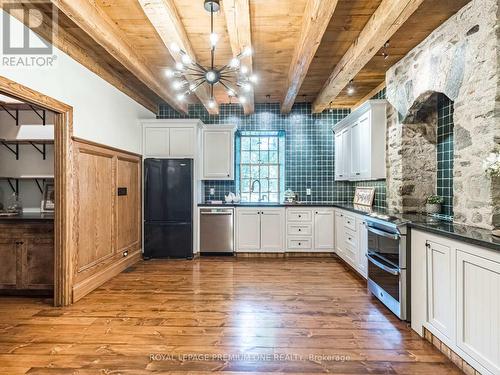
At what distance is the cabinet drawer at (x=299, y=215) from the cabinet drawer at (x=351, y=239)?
0.83m

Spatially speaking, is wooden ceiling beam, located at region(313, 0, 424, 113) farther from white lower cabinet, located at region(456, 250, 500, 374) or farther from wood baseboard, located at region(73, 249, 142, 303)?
wood baseboard, located at region(73, 249, 142, 303)

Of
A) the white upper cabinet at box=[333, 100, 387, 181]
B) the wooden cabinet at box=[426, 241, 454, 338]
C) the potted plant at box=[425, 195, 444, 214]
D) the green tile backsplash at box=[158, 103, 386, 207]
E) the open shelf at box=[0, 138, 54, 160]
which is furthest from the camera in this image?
the green tile backsplash at box=[158, 103, 386, 207]

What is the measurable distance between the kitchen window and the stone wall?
2913mm

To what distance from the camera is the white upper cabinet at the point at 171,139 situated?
5.20 meters

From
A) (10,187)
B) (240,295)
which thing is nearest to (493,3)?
(240,295)

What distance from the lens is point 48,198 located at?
393 centimetres

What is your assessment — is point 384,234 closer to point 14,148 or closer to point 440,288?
point 440,288

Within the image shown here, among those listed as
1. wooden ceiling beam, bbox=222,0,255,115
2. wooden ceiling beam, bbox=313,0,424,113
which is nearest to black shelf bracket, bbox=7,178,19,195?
wooden ceiling beam, bbox=222,0,255,115

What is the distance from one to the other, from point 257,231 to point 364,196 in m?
1.91

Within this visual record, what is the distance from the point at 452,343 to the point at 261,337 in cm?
139

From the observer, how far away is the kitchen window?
19.7ft

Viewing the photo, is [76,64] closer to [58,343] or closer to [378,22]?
[58,343]

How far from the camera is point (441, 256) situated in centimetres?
222

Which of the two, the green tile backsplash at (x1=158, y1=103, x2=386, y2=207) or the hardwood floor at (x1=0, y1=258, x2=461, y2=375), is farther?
the green tile backsplash at (x1=158, y1=103, x2=386, y2=207)
